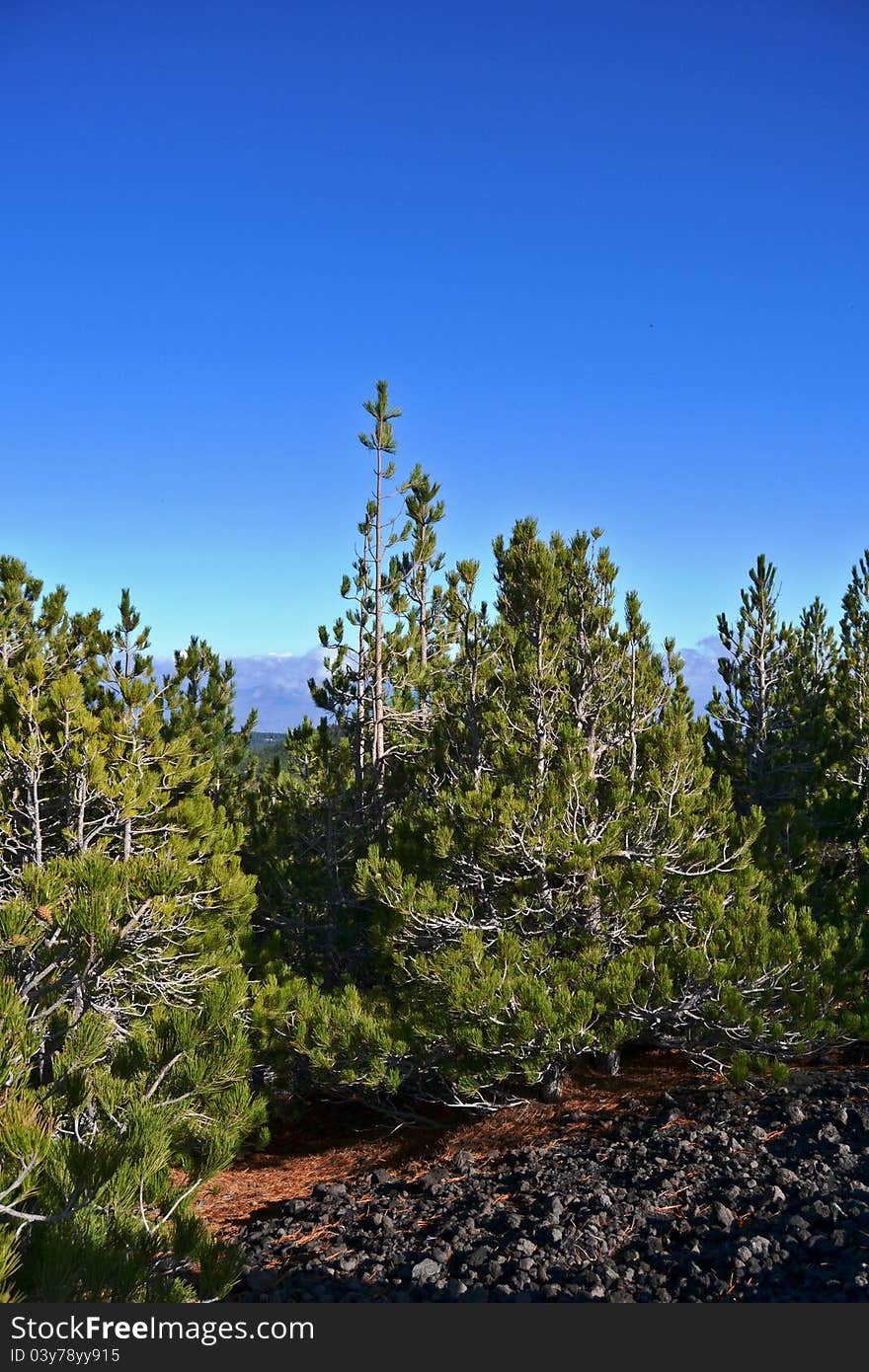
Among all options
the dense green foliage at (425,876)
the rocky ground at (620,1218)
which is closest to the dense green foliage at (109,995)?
the dense green foliage at (425,876)

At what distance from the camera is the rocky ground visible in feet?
15.3

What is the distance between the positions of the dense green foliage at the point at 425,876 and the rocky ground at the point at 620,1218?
2.17ft

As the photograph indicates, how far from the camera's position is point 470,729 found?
32.0ft

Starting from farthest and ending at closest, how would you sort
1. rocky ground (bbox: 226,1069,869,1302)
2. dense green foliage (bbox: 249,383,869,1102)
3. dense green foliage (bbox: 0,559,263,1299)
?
dense green foliage (bbox: 249,383,869,1102) → rocky ground (bbox: 226,1069,869,1302) → dense green foliage (bbox: 0,559,263,1299)

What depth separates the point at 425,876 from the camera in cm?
905

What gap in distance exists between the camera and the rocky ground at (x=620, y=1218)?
4.67 meters

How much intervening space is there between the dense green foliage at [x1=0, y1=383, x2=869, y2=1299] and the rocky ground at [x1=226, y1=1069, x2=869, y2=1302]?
0.66 meters

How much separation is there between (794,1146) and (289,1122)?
20.5 ft

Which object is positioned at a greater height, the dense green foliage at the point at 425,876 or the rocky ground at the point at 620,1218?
the dense green foliage at the point at 425,876

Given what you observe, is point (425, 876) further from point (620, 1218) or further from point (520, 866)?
point (620, 1218)

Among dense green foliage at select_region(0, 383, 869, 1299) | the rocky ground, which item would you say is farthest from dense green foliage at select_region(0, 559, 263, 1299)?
the rocky ground

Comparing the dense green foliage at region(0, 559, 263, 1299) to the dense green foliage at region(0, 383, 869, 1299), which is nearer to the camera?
the dense green foliage at region(0, 559, 263, 1299)

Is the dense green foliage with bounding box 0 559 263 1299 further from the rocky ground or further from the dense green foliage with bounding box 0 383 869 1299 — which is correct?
the rocky ground

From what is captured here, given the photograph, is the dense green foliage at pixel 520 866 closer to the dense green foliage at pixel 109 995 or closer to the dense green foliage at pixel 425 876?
the dense green foliage at pixel 425 876
